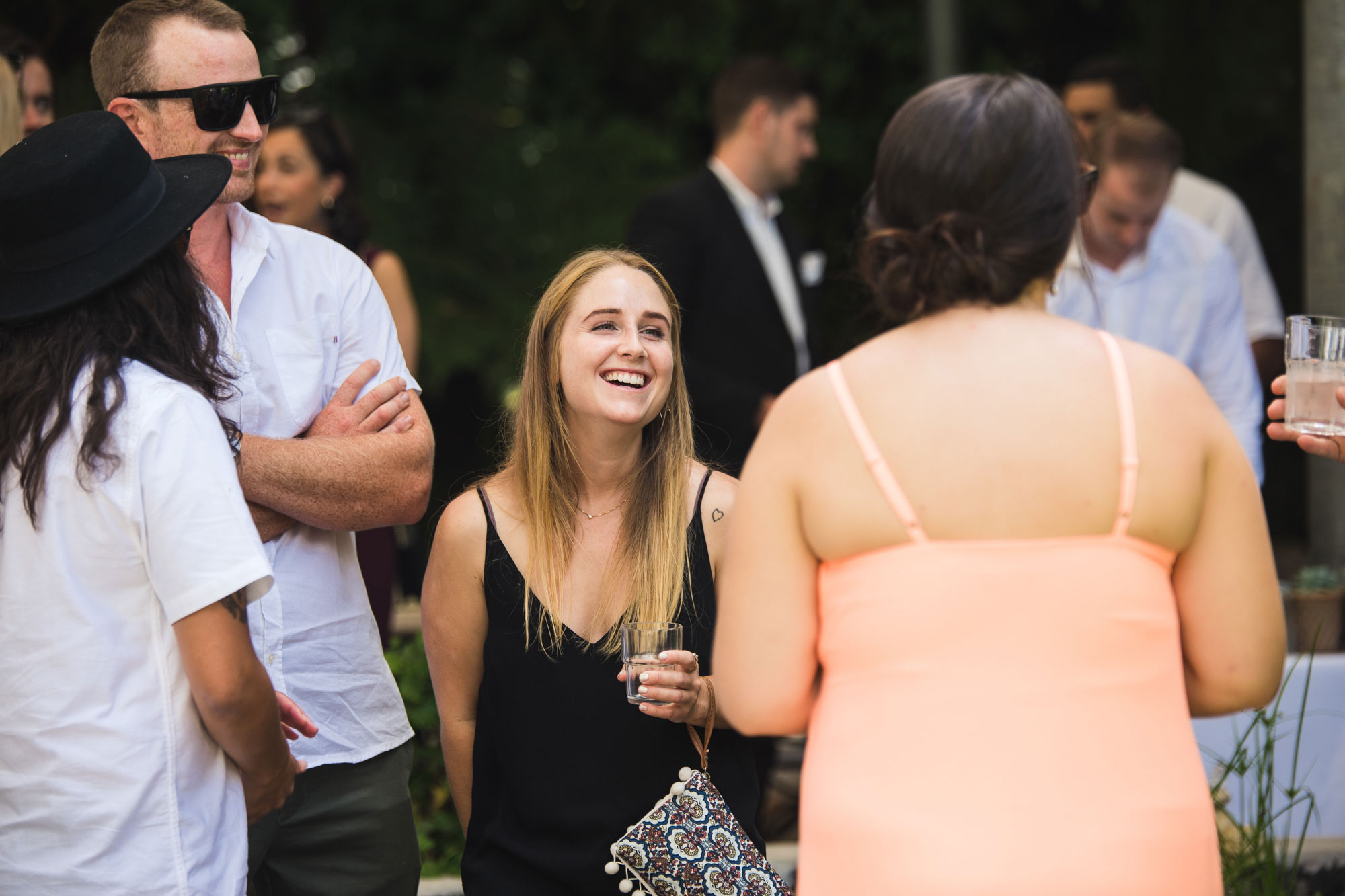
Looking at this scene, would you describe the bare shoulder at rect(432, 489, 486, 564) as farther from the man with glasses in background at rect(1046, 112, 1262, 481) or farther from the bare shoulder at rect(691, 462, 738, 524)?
the man with glasses in background at rect(1046, 112, 1262, 481)

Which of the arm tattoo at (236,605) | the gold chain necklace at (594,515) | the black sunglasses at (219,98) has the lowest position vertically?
the gold chain necklace at (594,515)

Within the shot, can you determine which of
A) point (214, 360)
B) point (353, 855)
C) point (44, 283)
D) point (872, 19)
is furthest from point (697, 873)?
point (872, 19)

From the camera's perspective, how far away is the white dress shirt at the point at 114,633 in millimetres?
1717

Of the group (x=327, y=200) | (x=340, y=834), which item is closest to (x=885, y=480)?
(x=340, y=834)

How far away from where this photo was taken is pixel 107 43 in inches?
93.8

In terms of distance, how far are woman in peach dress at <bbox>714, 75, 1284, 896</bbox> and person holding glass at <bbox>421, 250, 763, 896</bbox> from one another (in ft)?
2.39

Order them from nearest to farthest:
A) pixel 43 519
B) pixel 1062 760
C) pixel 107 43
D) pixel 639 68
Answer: pixel 1062 760 → pixel 43 519 → pixel 107 43 → pixel 639 68

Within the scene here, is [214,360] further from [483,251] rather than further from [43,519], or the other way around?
[483,251]

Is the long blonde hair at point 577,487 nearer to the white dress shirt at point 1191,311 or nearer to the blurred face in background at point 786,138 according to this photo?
the white dress shirt at point 1191,311

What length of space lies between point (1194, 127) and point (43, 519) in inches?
247

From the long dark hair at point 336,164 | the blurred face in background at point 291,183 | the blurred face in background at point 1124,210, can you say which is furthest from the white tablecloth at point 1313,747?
the blurred face in background at point 291,183

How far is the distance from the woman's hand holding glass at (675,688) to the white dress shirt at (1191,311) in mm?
2051

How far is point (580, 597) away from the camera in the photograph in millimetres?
2516

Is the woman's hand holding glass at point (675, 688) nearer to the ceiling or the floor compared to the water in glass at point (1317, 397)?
nearer to the floor
